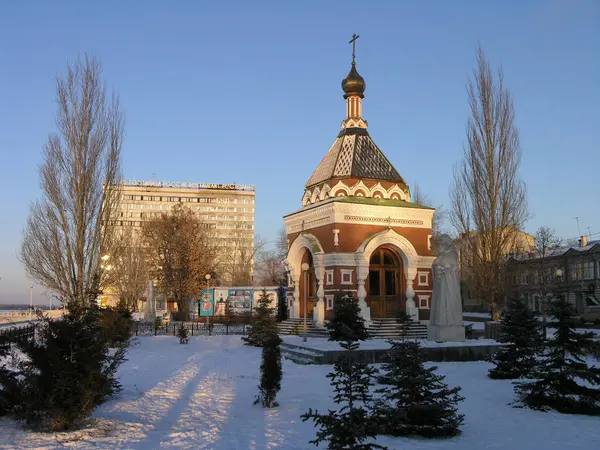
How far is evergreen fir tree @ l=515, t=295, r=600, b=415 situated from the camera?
8852 millimetres

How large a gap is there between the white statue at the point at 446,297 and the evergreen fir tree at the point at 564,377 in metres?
7.83

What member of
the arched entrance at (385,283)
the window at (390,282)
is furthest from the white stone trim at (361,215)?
the window at (390,282)

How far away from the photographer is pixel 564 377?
8.89 m

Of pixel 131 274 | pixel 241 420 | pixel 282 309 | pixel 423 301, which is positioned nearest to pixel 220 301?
pixel 282 309

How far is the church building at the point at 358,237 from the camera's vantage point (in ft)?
77.6

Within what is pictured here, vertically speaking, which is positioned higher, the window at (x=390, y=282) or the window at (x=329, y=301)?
the window at (x=390, y=282)

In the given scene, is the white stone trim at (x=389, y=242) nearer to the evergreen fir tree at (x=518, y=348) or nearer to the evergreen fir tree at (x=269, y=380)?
the evergreen fir tree at (x=518, y=348)

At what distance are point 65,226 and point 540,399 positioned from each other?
1583 cm

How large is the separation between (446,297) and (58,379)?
12.8 m

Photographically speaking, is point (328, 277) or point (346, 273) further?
point (328, 277)

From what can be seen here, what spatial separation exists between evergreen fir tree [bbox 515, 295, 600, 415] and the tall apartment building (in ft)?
269

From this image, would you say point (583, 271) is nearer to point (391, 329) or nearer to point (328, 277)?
point (391, 329)

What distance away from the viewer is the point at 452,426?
7527mm

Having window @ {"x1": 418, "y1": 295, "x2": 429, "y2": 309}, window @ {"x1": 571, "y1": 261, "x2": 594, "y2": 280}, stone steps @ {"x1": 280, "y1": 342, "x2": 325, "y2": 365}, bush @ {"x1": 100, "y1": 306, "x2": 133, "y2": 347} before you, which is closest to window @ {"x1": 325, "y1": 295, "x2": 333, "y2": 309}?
window @ {"x1": 418, "y1": 295, "x2": 429, "y2": 309}
